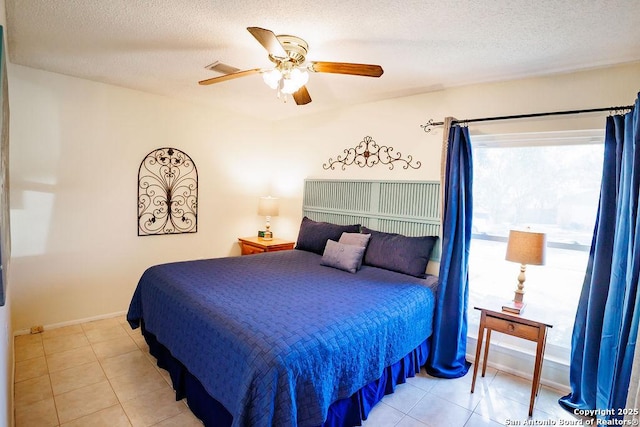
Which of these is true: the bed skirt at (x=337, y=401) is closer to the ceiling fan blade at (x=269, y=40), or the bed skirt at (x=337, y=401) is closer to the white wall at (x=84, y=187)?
the white wall at (x=84, y=187)

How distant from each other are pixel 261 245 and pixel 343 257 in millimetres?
1338

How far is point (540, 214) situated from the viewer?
8.39 feet

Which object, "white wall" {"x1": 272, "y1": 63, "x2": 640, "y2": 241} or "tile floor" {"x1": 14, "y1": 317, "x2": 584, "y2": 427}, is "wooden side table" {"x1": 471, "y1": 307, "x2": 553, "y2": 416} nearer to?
"tile floor" {"x1": 14, "y1": 317, "x2": 584, "y2": 427}

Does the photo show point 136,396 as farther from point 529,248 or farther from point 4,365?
point 529,248

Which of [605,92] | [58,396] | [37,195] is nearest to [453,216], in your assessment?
[605,92]

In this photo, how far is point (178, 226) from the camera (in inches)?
149

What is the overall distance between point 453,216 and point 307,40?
5.64 feet

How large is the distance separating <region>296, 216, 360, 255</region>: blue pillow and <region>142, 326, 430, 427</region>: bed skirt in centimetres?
133

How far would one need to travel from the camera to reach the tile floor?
1971mm

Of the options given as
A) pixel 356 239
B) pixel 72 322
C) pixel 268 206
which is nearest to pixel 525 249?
pixel 356 239

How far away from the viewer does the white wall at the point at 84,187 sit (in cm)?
281

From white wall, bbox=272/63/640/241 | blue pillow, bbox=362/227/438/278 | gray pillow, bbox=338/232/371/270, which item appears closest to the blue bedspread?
blue pillow, bbox=362/227/438/278

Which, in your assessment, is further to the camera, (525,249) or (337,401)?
(525,249)

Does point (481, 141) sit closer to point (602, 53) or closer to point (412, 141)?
point (412, 141)
